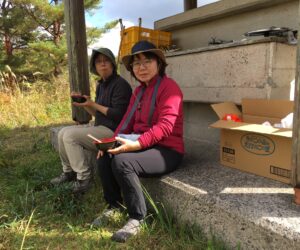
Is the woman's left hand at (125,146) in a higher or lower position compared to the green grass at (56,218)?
higher

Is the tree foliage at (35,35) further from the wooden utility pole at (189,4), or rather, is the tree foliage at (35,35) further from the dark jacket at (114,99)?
the dark jacket at (114,99)

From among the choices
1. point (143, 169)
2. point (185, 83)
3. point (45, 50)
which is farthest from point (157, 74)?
point (45, 50)

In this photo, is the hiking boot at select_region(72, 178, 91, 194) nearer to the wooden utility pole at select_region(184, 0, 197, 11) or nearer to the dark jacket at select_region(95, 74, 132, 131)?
the dark jacket at select_region(95, 74, 132, 131)

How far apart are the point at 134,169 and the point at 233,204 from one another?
2.36ft

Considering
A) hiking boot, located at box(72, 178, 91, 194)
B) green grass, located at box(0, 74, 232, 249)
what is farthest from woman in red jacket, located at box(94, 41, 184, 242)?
hiking boot, located at box(72, 178, 91, 194)

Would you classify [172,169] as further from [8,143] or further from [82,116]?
[8,143]

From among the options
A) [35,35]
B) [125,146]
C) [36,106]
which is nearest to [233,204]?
[125,146]

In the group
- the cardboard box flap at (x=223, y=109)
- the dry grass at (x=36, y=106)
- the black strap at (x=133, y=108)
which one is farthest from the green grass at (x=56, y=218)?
the dry grass at (x=36, y=106)

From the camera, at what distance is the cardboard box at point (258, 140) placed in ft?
7.23

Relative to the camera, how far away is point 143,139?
2.40 metres

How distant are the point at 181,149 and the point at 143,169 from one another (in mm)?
406

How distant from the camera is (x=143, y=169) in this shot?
7.85 feet

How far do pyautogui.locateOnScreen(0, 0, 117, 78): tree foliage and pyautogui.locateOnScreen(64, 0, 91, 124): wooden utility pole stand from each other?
9.57m

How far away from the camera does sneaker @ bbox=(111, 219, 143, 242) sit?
2.27 metres
